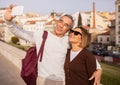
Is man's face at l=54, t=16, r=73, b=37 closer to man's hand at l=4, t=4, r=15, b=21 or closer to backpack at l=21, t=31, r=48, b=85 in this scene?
backpack at l=21, t=31, r=48, b=85

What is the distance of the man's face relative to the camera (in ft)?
12.7

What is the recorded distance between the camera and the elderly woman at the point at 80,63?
12.2 feet

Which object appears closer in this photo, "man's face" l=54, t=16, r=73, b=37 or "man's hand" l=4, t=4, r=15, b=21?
"man's hand" l=4, t=4, r=15, b=21

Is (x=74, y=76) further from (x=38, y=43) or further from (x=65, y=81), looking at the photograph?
(x=38, y=43)

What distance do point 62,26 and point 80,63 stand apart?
41 centimetres

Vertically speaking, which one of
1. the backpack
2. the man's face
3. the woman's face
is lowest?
the backpack

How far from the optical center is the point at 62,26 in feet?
12.7

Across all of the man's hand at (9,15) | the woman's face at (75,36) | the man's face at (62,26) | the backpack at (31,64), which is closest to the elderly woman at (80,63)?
the woman's face at (75,36)

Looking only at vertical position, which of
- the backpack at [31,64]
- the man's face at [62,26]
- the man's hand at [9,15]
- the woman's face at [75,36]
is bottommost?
the backpack at [31,64]

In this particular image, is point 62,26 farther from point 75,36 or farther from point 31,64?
point 31,64

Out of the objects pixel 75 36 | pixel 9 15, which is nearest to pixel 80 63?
pixel 75 36

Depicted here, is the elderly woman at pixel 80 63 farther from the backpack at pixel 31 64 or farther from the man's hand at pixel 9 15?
the man's hand at pixel 9 15

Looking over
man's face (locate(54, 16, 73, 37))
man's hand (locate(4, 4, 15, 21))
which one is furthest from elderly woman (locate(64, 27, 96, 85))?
man's hand (locate(4, 4, 15, 21))

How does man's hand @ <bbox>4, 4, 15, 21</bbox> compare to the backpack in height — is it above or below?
above
